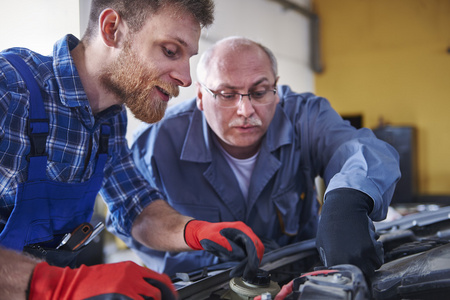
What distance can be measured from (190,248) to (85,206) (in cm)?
37

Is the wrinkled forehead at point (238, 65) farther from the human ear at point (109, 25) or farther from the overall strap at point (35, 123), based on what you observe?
the overall strap at point (35, 123)

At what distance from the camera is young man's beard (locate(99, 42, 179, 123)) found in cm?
122

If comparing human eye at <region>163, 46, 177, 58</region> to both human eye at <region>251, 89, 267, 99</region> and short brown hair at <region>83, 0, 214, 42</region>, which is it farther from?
human eye at <region>251, 89, 267, 99</region>

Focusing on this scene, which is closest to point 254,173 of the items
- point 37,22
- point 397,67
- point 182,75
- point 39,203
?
point 182,75

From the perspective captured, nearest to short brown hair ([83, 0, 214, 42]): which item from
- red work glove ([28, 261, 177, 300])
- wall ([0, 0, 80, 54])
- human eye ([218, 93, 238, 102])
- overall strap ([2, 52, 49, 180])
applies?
overall strap ([2, 52, 49, 180])

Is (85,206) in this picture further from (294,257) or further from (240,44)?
(240,44)

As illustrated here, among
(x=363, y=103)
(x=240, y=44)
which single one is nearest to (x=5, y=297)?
(x=240, y=44)

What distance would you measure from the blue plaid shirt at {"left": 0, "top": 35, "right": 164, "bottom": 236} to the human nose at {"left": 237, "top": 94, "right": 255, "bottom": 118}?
1.51 feet

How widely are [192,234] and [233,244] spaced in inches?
8.4

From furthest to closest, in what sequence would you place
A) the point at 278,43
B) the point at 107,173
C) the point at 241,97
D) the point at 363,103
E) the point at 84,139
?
the point at 363,103
the point at 278,43
the point at 241,97
the point at 107,173
the point at 84,139

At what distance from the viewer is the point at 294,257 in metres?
1.32

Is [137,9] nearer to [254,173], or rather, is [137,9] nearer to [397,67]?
[254,173]

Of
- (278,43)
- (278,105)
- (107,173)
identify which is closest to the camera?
(107,173)

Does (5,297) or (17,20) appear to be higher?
(17,20)
